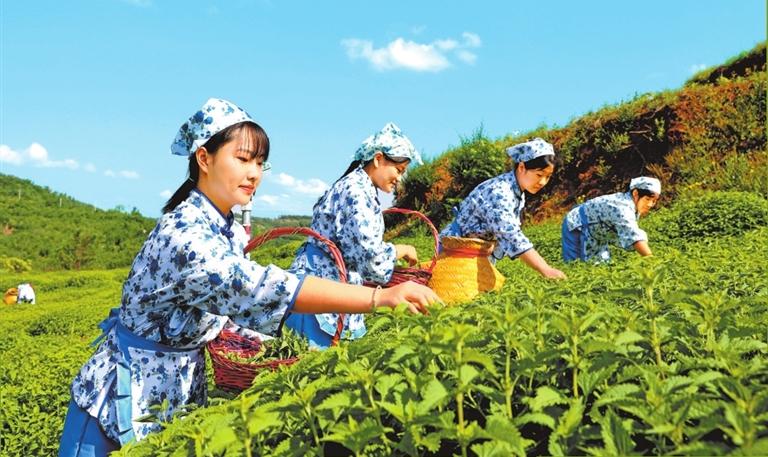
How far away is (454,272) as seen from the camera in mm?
3350

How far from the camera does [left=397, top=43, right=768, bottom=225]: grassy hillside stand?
12.0 meters

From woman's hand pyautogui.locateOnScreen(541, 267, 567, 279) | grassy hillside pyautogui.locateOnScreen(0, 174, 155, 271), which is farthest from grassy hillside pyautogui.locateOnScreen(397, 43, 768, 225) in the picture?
grassy hillside pyautogui.locateOnScreen(0, 174, 155, 271)

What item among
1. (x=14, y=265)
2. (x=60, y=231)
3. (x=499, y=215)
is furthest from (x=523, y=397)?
(x=60, y=231)

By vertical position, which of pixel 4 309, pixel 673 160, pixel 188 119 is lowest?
pixel 4 309

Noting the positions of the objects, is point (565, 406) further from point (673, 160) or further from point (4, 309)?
point (4, 309)

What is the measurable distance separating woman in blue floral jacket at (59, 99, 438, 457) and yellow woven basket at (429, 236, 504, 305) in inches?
54.9

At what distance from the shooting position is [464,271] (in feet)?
10.9

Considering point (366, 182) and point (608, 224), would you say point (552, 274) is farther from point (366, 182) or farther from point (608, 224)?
point (608, 224)

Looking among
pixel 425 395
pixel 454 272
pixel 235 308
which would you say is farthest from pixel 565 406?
pixel 454 272

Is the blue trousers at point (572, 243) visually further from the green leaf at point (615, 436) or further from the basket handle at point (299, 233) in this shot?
the green leaf at point (615, 436)

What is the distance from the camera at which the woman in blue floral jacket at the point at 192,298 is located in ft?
6.06

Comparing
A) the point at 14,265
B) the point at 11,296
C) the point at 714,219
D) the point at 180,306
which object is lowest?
the point at 11,296

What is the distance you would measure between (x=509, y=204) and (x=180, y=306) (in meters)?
2.77

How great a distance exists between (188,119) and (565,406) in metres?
1.63
